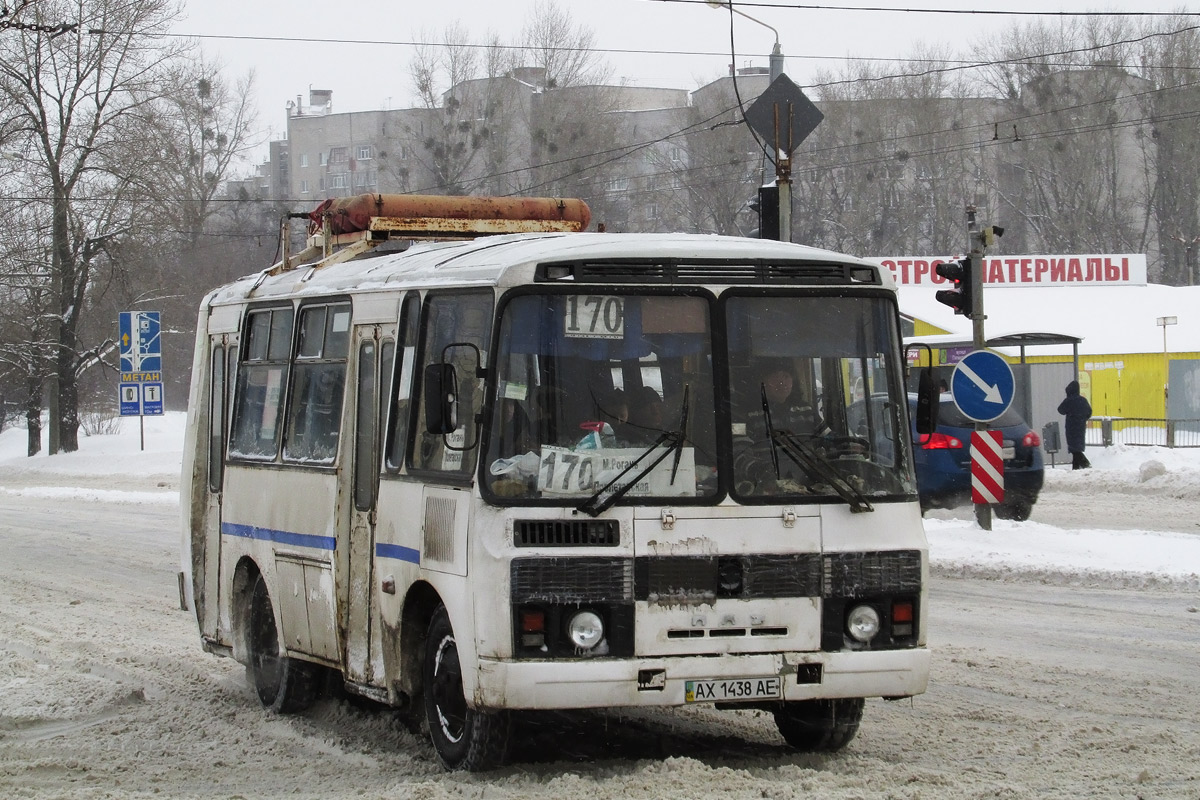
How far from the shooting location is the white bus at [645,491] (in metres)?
6.68

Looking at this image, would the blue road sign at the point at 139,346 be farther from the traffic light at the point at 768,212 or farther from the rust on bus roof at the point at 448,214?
the rust on bus roof at the point at 448,214

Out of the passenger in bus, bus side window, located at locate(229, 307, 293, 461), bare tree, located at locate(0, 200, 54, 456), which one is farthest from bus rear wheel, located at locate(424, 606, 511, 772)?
bare tree, located at locate(0, 200, 54, 456)

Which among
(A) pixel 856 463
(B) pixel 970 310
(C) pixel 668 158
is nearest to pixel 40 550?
(B) pixel 970 310

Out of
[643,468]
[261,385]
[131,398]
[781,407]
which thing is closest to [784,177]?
[261,385]

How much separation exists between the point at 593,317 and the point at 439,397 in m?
0.76

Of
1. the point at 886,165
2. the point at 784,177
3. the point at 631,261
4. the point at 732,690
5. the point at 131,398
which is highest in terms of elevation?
the point at 886,165

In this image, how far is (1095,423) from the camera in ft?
137

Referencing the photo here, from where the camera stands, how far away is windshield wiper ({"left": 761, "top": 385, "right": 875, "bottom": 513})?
6961 millimetres

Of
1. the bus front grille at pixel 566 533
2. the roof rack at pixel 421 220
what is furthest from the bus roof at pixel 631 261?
the roof rack at pixel 421 220

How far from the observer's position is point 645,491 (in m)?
6.78

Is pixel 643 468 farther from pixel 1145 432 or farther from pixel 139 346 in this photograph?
pixel 1145 432

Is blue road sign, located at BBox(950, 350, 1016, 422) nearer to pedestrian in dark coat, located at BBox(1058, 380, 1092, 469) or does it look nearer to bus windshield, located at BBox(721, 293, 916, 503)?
bus windshield, located at BBox(721, 293, 916, 503)

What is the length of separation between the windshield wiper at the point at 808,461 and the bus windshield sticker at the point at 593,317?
2.31 ft

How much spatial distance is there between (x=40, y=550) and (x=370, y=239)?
11.8 meters
